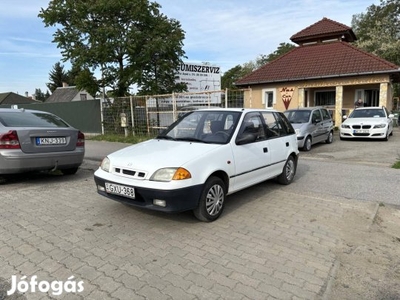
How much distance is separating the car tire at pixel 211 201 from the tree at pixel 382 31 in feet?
106

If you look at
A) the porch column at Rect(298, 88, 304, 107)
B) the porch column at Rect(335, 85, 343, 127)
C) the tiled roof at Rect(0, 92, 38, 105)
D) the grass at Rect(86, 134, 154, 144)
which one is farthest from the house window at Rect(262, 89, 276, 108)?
the tiled roof at Rect(0, 92, 38, 105)

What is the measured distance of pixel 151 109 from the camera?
14609 millimetres

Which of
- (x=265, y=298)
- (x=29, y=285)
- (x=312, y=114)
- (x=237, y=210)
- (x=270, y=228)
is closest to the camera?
(x=265, y=298)

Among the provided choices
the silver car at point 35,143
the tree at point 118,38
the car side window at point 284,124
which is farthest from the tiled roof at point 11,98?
the car side window at point 284,124

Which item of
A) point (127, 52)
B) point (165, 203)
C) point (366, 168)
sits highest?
point (127, 52)

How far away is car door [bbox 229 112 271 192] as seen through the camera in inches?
190

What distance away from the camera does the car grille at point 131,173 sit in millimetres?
4055

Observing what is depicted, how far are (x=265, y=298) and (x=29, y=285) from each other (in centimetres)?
217

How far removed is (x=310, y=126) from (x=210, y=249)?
8.64 metres

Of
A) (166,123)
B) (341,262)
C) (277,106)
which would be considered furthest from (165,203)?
(277,106)

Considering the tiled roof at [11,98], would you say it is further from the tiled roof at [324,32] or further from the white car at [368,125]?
the white car at [368,125]

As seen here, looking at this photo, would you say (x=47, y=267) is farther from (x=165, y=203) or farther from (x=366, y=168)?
(x=366, y=168)

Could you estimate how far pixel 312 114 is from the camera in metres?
11.7

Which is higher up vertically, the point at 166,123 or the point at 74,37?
the point at 74,37
